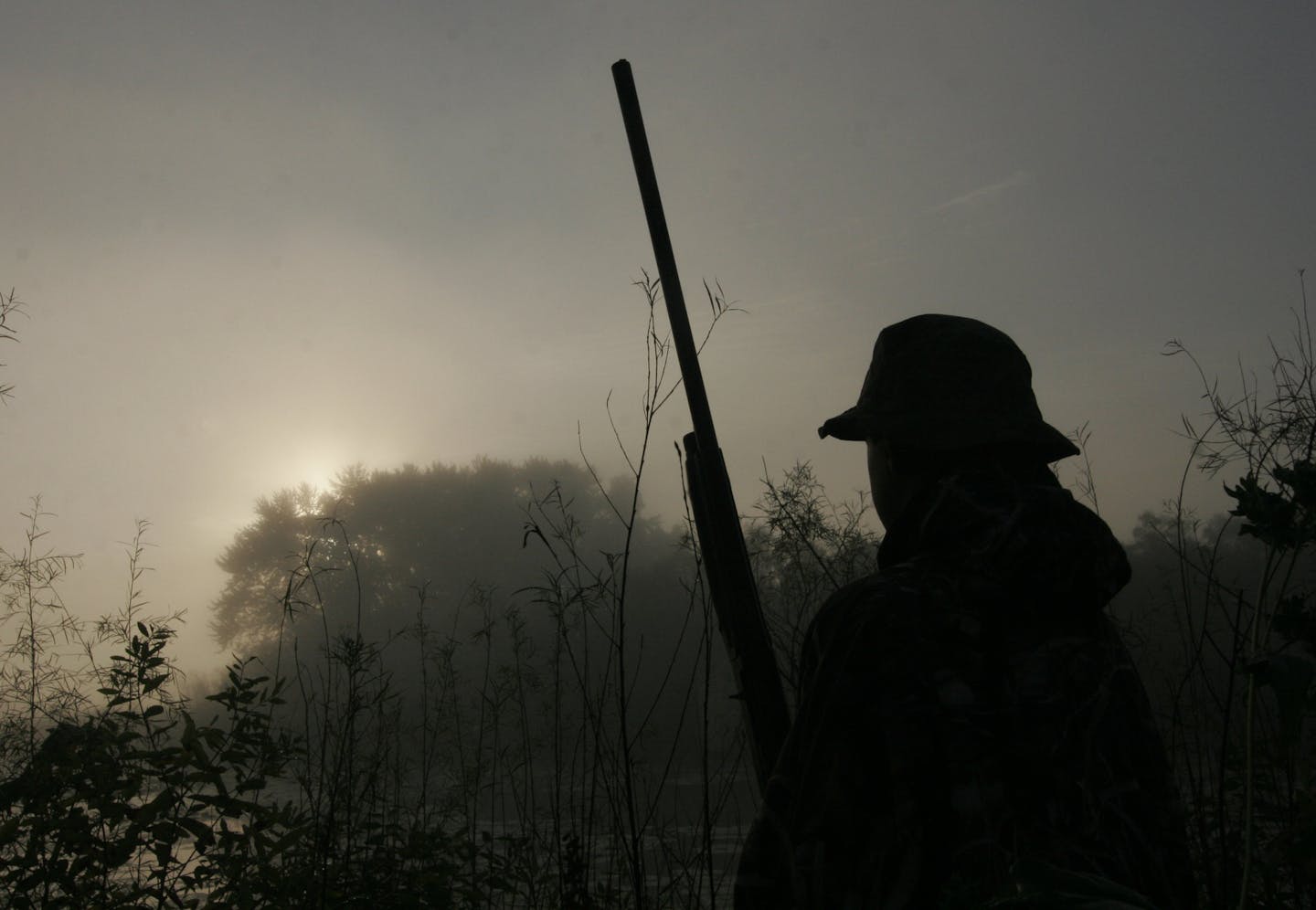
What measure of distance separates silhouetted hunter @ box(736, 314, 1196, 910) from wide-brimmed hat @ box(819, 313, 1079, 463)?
9cm

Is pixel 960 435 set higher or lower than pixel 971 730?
higher

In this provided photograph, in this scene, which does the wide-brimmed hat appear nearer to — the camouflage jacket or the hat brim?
the hat brim

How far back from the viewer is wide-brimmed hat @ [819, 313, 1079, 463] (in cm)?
165

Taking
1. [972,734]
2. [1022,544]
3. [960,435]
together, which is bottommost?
[972,734]

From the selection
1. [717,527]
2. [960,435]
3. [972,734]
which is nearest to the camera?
[972,734]

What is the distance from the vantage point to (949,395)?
1.71 meters

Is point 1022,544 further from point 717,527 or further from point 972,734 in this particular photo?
point 717,527

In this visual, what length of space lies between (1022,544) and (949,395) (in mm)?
368

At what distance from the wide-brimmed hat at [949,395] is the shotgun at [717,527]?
0.47 meters

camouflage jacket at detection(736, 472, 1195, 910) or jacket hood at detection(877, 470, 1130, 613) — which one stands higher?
jacket hood at detection(877, 470, 1130, 613)

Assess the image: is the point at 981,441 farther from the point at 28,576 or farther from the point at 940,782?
the point at 28,576

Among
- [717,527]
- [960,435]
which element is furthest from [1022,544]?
[717,527]

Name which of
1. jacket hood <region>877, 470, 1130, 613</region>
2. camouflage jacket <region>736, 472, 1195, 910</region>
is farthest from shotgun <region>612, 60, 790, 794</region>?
jacket hood <region>877, 470, 1130, 613</region>

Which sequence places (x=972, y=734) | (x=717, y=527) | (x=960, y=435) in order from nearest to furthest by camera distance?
(x=972, y=734) < (x=960, y=435) < (x=717, y=527)
